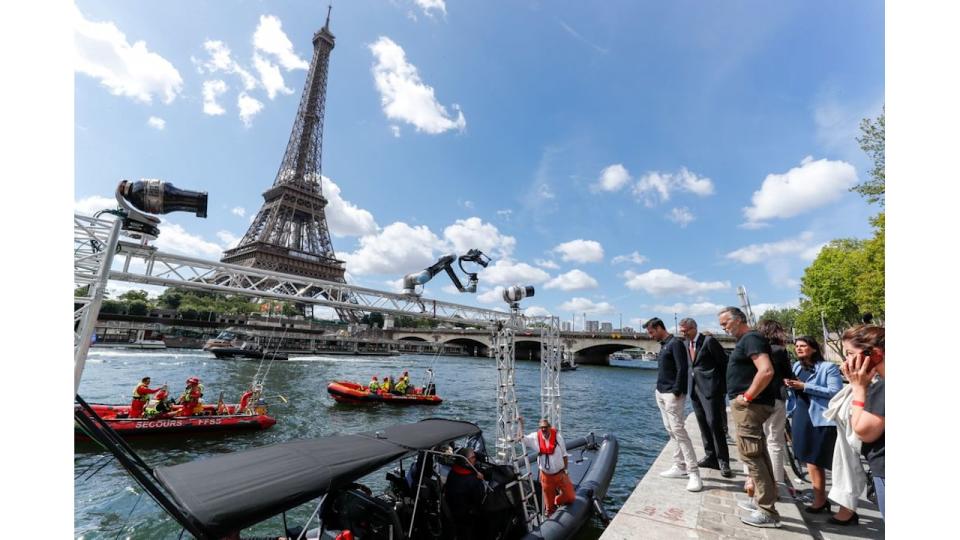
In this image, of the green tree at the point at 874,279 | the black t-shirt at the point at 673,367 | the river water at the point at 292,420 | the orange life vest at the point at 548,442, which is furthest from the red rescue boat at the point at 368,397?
the green tree at the point at 874,279

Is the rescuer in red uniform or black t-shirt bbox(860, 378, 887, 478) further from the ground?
black t-shirt bbox(860, 378, 887, 478)

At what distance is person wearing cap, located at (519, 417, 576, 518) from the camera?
17.7 ft

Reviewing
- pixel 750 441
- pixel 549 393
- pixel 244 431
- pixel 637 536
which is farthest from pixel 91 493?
pixel 750 441

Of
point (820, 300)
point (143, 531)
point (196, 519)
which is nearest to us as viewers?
point (196, 519)

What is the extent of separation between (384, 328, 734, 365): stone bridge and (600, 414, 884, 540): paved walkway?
35.5 metres

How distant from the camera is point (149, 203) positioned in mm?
4230

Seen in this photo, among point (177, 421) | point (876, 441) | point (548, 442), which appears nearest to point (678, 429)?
point (548, 442)

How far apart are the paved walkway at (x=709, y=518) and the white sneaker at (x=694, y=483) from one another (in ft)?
0.19

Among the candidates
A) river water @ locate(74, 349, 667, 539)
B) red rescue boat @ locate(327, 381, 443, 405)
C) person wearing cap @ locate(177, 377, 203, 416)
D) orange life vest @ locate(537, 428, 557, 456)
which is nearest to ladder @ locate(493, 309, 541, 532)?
orange life vest @ locate(537, 428, 557, 456)

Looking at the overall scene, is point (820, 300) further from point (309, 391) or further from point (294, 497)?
point (294, 497)

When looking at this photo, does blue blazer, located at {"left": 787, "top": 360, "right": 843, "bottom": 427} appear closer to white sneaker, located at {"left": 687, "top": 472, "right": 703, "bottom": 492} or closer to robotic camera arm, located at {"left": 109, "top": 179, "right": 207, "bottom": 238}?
white sneaker, located at {"left": 687, "top": 472, "right": 703, "bottom": 492}

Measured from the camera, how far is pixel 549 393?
27.0 ft

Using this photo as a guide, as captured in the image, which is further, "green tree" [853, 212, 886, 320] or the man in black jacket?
"green tree" [853, 212, 886, 320]

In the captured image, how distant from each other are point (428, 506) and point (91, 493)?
8.53m
